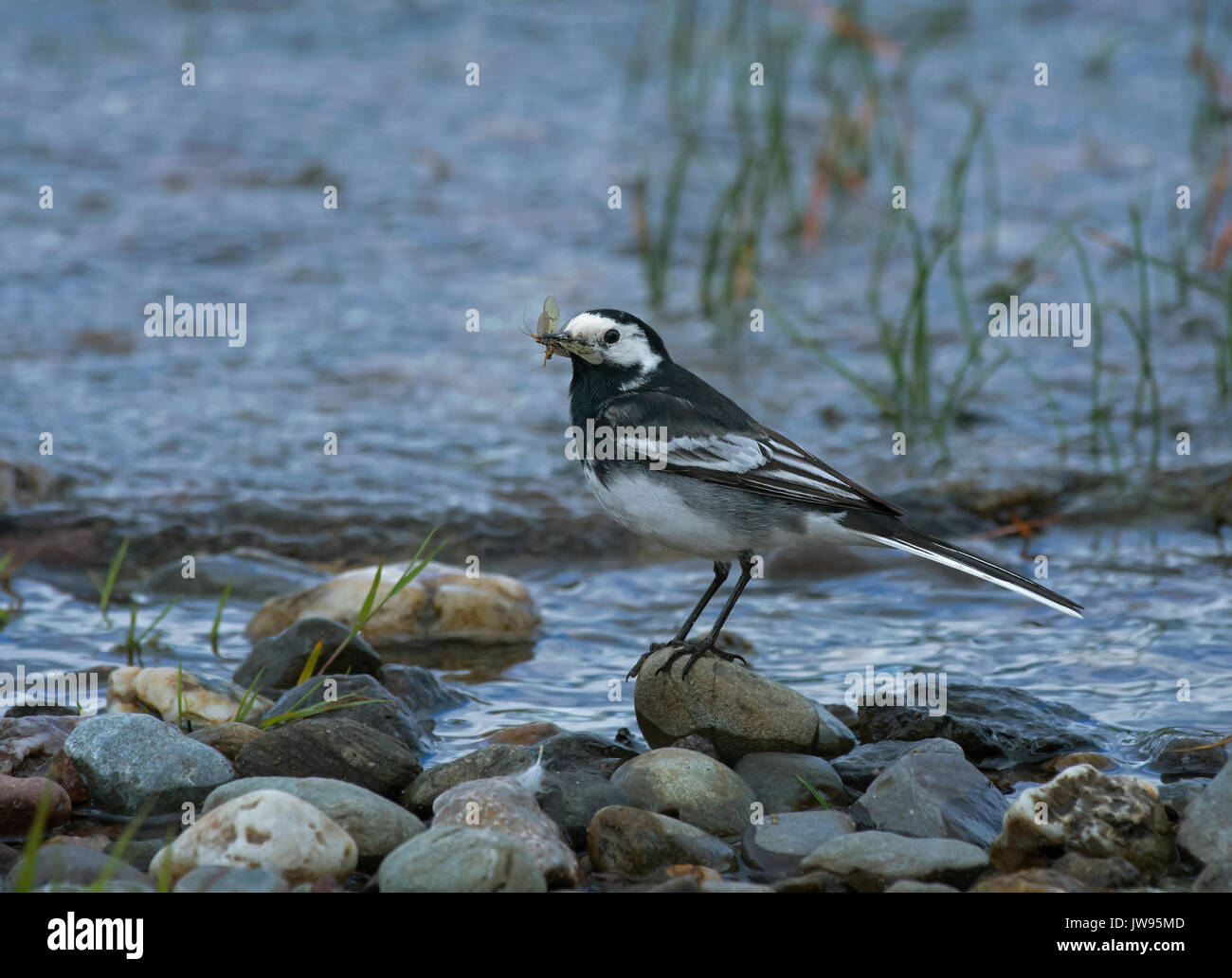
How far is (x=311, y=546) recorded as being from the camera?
7680mm

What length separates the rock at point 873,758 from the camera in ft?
15.8

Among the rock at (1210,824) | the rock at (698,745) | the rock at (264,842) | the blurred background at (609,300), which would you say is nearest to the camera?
the rock at (264,842)

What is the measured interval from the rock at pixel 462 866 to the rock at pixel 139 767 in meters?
1.00

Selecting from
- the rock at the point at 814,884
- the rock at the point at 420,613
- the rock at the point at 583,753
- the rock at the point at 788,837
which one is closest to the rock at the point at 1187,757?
the rock at the point at 788,837

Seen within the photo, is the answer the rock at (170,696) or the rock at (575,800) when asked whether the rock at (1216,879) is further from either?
the rock at (170,696)

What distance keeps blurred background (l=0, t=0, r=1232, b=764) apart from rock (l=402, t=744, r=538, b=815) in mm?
688

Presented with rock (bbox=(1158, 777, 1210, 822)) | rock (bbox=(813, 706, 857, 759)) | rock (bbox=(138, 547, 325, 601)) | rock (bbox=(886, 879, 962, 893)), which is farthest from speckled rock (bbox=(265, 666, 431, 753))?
rock (bbox=(1158, 777, 1210, 822))

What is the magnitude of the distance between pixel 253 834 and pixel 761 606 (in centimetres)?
345

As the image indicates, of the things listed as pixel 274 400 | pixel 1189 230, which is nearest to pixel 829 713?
pixel 274 400

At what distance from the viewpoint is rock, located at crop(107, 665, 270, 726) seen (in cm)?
523

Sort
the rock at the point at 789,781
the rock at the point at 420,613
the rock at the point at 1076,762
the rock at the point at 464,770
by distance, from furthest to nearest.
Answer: the rock at the point at 420,613
the rock at the point at 1076,762
the rock at the point at 789,781
the rock at the point at 464,770

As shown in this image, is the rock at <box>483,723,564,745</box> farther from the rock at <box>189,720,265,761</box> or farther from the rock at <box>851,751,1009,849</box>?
the rock at <box>851,751,1009,849</box>
